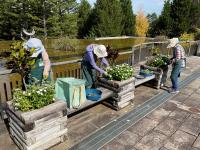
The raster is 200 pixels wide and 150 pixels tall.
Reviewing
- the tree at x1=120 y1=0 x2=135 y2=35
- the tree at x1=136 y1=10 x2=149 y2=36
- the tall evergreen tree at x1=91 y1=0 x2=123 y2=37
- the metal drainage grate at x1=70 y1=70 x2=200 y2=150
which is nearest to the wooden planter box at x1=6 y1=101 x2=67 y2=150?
the metal drainage grate at x1=70 y1=70 x2=200 y2=150

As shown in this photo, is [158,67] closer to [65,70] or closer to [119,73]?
[119,73]

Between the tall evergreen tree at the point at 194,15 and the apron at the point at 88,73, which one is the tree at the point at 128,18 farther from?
the apron at the point at 88,73

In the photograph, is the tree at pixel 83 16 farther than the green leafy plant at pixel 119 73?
Yes

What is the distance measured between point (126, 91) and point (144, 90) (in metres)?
1.44

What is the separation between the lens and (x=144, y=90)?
5.76m

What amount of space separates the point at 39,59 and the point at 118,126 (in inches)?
75.2

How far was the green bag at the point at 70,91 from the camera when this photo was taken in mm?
3547

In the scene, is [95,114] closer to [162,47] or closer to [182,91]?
[182,91]

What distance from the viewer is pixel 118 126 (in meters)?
3.80

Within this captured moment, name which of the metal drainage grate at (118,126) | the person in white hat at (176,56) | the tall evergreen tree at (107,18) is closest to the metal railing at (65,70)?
the metal drainage grate at (118,126)

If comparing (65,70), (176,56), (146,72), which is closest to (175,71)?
(176,56)

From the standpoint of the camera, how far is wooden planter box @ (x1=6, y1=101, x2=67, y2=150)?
2793 mm

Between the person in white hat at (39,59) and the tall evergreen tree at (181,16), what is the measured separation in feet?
78.7

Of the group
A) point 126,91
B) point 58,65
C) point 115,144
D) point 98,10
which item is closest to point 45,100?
point 115,144
